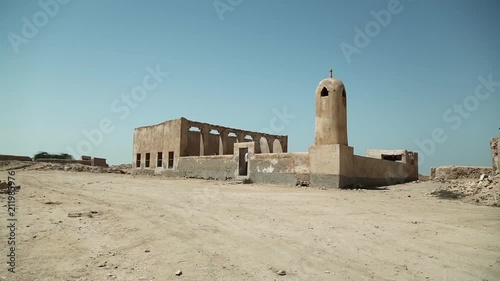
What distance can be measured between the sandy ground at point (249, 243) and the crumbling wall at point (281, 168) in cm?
633

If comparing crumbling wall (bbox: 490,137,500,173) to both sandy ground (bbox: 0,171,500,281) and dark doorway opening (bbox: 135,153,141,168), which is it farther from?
dark doorway opening (bbox: 135,153,141,168)

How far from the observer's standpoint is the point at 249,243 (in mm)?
3988

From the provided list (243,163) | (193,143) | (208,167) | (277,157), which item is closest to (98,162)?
(193,143)

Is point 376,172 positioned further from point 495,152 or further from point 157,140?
point 157,140

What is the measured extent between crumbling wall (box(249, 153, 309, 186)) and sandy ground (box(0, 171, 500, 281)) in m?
6.33

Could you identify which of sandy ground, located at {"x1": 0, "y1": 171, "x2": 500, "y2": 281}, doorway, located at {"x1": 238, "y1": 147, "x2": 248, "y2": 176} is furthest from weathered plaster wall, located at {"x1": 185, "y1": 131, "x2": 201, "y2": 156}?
sandy ground, located at {"x1": 0, "y1": 171, "x2": 500, "y2": 281}

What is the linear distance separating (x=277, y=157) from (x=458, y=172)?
11.9m

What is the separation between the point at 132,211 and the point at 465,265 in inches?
207

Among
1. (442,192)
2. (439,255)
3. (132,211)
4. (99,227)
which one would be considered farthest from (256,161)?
(439,255)

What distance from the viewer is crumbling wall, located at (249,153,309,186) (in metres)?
12.9

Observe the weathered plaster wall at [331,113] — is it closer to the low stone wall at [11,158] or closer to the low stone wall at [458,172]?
the low stone wall at [458,172]

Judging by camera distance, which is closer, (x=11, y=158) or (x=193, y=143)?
(x=193, y=143)

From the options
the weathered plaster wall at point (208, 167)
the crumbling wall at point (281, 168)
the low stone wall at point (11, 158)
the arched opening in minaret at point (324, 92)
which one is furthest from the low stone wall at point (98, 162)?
the arched opening in minaret at point (324, 92)

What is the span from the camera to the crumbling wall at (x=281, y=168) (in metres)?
12.9
